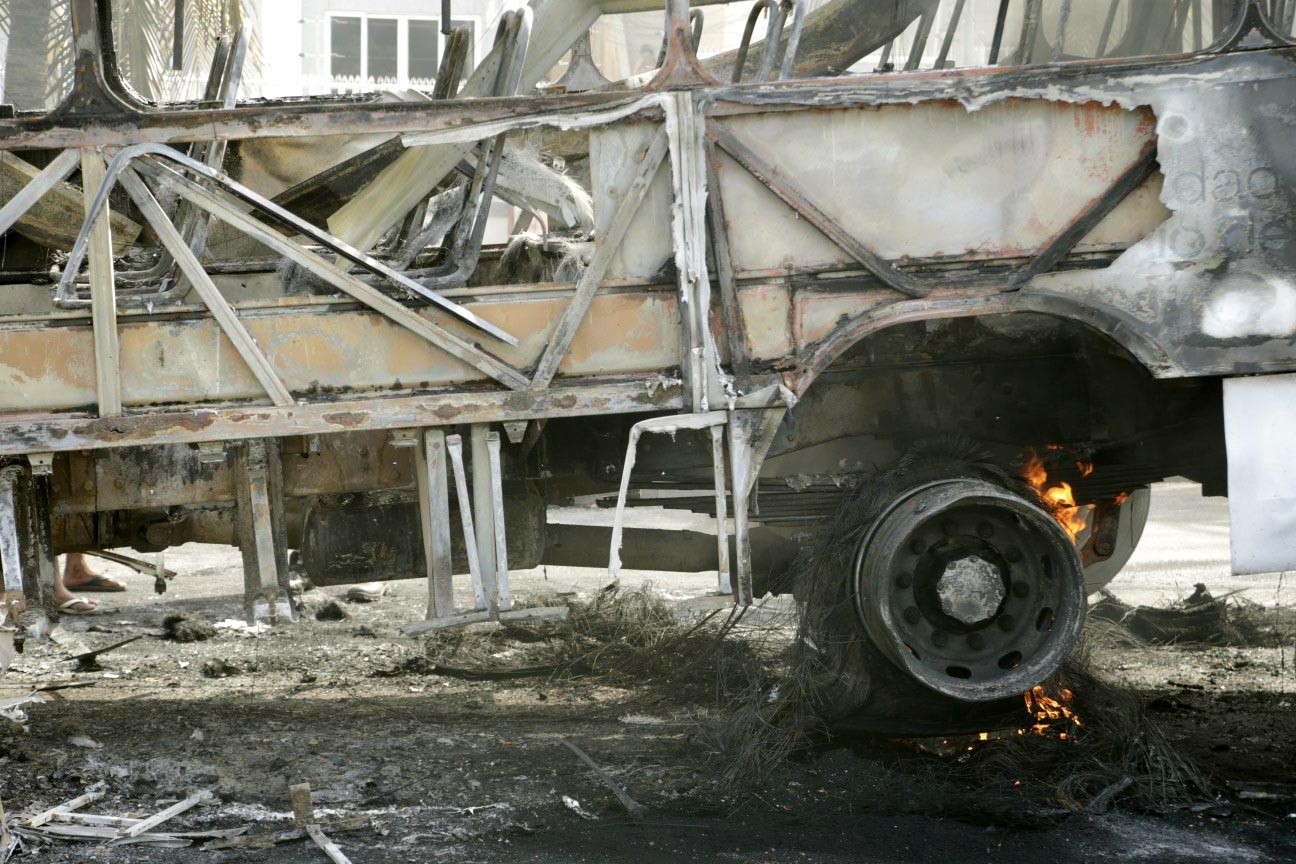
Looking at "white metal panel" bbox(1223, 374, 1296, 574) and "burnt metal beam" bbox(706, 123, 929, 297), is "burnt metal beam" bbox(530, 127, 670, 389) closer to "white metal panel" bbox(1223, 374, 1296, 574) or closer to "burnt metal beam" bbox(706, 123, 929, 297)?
"burnt metal beam" bbox(706, 123, 929, 297)

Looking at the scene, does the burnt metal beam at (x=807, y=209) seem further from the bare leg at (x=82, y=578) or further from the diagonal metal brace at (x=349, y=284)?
the bare leg at (x=82, y=578)

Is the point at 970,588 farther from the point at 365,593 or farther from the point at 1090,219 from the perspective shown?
the point at 365,593

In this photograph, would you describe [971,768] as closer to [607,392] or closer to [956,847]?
[956,847]

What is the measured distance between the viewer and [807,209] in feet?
12.1

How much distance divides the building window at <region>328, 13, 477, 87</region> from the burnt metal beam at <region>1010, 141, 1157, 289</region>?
403 inches

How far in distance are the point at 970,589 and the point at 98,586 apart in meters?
5.66

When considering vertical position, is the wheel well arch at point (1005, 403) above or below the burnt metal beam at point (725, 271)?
below

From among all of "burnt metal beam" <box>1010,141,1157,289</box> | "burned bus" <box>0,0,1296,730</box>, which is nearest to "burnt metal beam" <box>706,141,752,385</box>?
"burned bus" <box>0,0,1296,730</box>

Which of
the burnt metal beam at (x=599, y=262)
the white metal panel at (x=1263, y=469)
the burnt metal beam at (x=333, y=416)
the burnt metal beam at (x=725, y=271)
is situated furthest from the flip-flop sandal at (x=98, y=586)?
the white metal panel at (x=1263, y=469)

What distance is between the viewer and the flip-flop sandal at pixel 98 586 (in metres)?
7.33

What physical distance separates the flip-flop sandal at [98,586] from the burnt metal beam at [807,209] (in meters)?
5.42

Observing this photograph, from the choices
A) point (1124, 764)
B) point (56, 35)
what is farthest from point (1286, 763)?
point (56, 35)

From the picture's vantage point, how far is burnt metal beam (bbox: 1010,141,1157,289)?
146 inches

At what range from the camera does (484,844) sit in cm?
328
